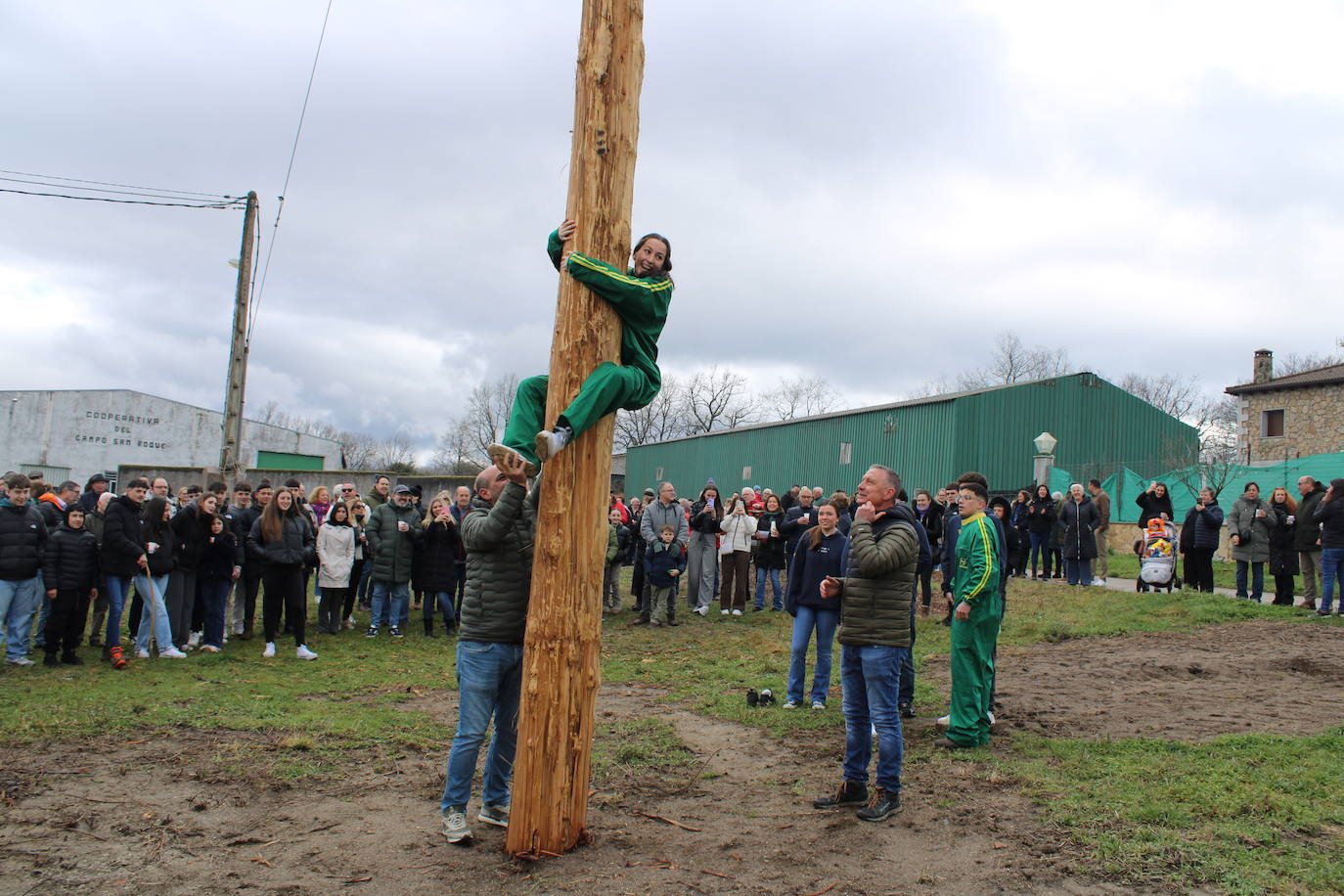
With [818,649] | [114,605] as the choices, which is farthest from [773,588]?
[114,605]

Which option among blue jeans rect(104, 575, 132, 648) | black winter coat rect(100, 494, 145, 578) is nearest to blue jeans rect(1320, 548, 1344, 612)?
black winter coat rect(100, 494, 145, 578)

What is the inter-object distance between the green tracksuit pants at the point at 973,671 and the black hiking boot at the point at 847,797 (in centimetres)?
163

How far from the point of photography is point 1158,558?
16.0 metres

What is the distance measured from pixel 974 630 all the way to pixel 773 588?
9.13 m

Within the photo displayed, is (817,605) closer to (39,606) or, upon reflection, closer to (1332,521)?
(39,606)

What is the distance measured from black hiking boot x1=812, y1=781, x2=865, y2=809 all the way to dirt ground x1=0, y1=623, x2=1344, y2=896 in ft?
0.37

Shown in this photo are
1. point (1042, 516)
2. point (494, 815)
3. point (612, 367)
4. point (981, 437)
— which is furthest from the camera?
point (981, 437)

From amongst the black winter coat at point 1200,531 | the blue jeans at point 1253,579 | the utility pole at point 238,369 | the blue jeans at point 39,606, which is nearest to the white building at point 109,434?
the utility pole at point 238,369

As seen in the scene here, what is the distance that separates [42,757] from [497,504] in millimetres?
4205

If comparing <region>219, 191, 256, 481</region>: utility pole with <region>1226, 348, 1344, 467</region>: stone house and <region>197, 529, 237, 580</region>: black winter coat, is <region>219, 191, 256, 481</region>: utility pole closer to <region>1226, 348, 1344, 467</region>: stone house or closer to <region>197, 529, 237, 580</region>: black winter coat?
<region>197, 529, 237, 580</region>: black winter coat

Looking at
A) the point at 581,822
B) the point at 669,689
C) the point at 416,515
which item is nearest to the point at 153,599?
the point at 416,515

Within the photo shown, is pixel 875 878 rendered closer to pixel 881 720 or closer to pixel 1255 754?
pixel 881 720

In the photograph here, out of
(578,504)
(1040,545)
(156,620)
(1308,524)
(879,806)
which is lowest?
(879,806)

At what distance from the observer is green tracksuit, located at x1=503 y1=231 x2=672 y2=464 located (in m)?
4.30
